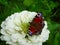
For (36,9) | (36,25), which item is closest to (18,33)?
(36,25)

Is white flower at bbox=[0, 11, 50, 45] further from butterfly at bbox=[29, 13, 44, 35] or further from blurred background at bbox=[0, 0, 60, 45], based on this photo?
blurred background at bbox=[0, 0, 60, 45]

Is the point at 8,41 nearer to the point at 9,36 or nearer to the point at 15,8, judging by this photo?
the point at 9,36

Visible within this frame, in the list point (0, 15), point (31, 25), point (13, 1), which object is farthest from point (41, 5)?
point (31, 25)

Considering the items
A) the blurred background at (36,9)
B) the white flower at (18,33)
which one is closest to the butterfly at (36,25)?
the white flower at (18,33)

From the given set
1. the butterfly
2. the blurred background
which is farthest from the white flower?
the blurred background

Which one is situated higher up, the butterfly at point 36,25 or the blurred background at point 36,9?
the blurred background at point 36,9

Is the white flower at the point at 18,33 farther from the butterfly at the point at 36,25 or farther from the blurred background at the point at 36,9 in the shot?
the blurred background at the point at 36,9

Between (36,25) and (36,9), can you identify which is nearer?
(36,25)

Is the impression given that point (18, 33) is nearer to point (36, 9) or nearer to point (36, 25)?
point (36, 25)
